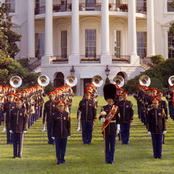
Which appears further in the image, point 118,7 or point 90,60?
point 118,7

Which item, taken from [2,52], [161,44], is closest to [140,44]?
[161,44]

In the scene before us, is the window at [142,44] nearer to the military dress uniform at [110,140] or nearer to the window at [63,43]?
the window at [63,43]

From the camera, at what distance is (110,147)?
10.4m

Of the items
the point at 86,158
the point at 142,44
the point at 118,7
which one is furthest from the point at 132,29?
the point at 86,158

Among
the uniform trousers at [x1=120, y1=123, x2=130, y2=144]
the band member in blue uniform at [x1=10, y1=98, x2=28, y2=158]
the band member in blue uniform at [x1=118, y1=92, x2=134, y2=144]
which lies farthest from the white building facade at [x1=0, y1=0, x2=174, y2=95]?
the band member in blue uniform at [x1=10, y1=98, x2=28, y2=158]

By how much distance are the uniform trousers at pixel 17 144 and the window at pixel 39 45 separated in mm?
33335

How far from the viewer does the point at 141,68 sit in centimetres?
3988

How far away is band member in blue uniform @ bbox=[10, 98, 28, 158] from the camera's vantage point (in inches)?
437

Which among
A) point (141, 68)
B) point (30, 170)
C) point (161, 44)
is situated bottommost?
point (30, 170)

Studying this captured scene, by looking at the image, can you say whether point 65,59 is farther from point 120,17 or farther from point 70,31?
point 120,17

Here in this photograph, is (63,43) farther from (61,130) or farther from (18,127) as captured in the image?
(61,130)

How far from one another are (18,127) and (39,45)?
34.0 meters

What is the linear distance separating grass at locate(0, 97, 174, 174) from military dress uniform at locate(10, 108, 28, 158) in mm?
259

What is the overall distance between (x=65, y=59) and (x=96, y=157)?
29388mm
